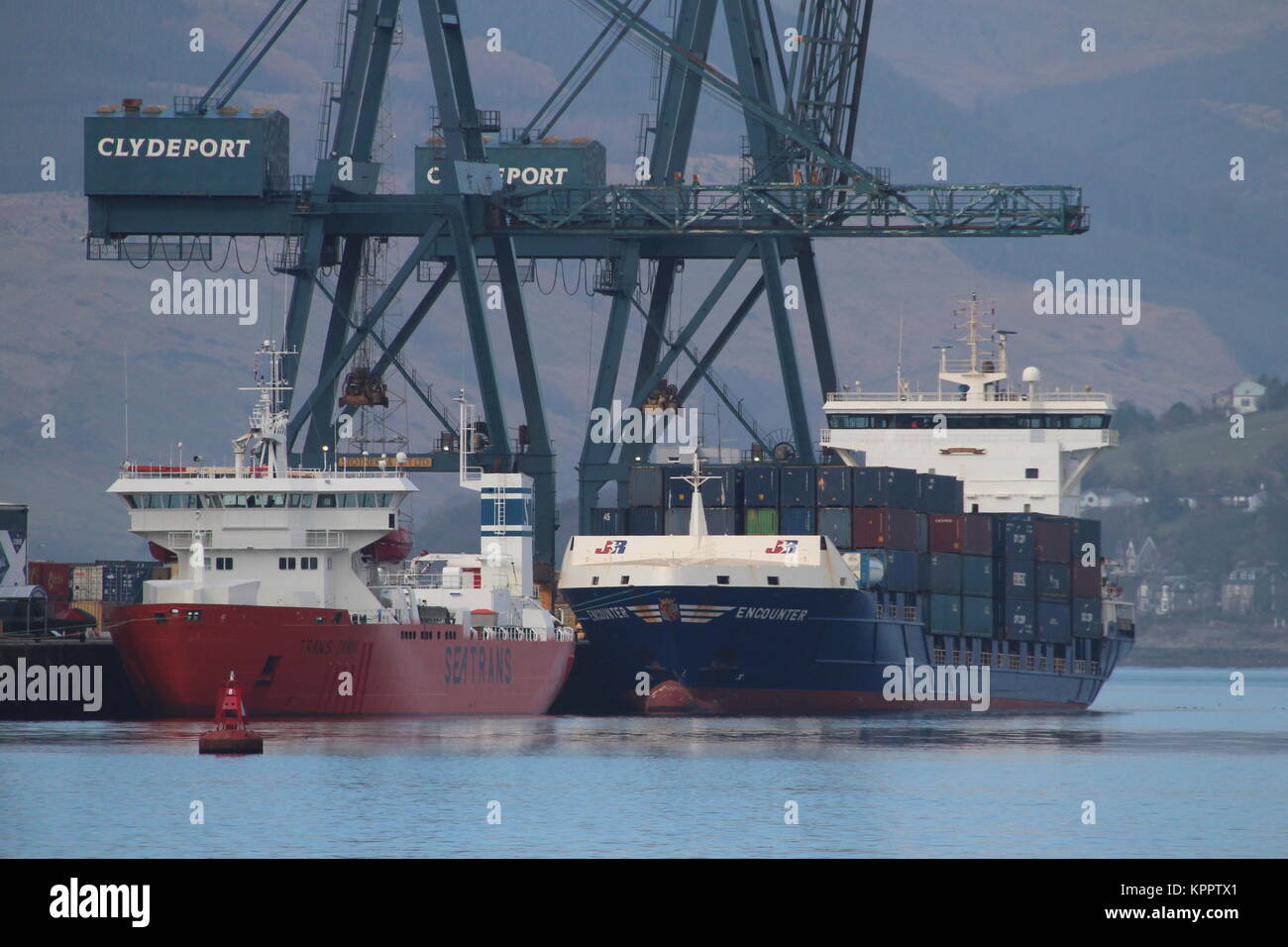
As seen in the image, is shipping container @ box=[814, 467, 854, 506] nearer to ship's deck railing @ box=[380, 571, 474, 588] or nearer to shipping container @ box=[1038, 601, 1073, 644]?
ship's deck railing @ box=[380, 571, 474, 588]

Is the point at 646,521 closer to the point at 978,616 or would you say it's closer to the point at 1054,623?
the point at 978,616

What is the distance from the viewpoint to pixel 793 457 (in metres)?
87.5

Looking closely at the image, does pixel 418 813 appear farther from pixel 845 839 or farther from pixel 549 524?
pixel 549 524

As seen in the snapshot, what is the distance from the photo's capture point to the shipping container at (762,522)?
3147 inches

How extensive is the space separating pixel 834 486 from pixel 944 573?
6764 mm

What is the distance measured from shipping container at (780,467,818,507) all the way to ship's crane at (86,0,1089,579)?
4513 millimetres

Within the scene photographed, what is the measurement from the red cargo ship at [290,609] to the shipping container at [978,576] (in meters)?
16.8

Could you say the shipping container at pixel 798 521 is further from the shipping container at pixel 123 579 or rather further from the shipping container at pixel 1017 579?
the shipping container at pixel 123 579

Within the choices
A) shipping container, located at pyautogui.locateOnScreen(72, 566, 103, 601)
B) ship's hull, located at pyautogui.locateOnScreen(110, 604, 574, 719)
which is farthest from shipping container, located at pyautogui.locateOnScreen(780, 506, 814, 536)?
shipping container, located at pyautogui.locateOnScreen(72, 566, 103, 601)

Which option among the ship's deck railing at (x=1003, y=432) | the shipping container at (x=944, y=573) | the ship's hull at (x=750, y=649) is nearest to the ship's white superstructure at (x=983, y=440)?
the ship's deck railing at (x=1003, y=432)

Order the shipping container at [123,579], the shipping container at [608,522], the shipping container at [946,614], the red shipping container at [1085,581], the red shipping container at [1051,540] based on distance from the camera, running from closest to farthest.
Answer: the shipping container at [608,522] < the shipping container at [946,614] < the red shipping container at [1051,540] < the shipping container at [123,579] < the red shipping container at [1085,581]

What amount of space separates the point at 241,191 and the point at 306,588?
16757mm

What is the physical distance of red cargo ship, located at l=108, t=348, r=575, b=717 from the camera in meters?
66.8
